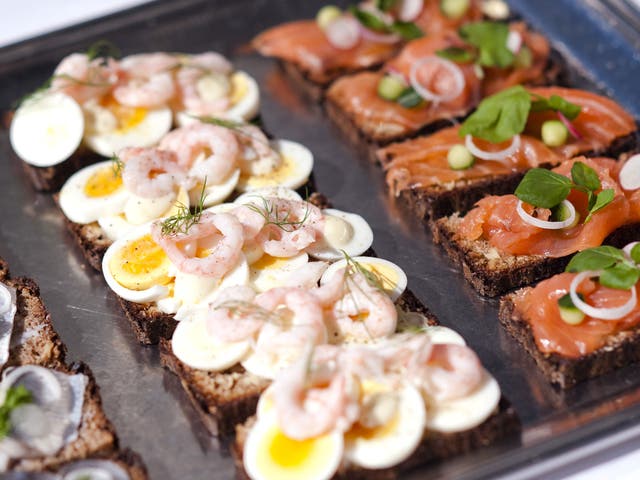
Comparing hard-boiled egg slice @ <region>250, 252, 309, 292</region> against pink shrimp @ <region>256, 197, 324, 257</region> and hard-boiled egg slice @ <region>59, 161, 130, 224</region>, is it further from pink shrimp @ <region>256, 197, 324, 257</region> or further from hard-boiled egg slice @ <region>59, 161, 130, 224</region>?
hard-boiled egg slice @ <region>59, 161, 130, 224</region>

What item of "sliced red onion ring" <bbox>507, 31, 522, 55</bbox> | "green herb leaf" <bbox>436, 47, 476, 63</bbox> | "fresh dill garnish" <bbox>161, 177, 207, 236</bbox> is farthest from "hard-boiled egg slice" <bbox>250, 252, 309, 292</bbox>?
"sliced red onion ring" <bbox>507, 31, 522, 55</bbox>

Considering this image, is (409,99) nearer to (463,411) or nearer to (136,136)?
Answer: (136,136)

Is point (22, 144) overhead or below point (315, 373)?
below

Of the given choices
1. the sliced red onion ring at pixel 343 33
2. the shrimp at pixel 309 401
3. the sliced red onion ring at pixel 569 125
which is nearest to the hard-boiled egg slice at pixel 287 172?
the sliced red onion ring at pixel 343 33

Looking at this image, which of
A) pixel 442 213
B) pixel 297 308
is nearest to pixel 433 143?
pixel 442 213

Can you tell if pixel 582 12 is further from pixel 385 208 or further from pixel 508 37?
pixel 385 208

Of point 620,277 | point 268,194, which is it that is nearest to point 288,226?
point 268,194

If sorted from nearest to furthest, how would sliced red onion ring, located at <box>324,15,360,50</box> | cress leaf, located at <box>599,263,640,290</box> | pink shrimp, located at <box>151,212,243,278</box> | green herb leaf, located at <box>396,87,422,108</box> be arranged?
cress leaf, located at <box>599,263,640,290</box>
pink shrimp, located at <box>151,212,243,278</box>
green herb leaf, located at <box>396,87,422,108</box>
sliced red onion ring, located at <box>324,15,360,50</box>
